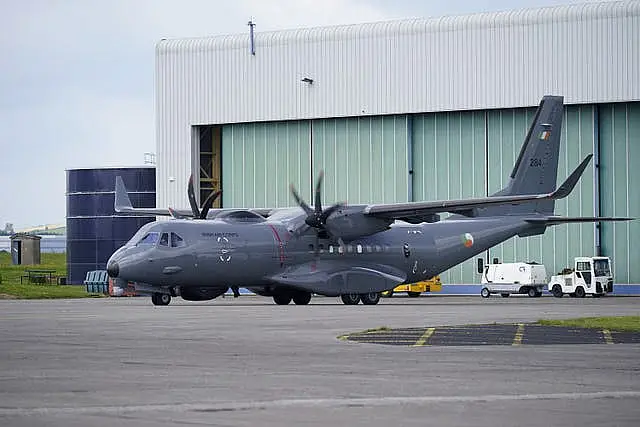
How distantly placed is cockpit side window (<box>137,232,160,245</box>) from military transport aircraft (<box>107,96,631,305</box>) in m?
0.03

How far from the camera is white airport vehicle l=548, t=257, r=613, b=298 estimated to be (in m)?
54.5

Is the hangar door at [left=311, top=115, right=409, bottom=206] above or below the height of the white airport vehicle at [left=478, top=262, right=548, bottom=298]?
above

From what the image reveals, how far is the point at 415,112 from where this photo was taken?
200ft

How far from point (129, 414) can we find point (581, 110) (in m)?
49.7

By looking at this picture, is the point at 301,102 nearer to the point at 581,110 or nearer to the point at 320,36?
the point at 320,36

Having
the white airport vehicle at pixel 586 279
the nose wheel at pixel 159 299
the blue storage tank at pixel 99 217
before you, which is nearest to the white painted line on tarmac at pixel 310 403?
the nose wheel at pixel 159 299

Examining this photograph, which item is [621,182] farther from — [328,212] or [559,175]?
[328,212]

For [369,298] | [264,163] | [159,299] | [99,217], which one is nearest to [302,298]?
[369,298]

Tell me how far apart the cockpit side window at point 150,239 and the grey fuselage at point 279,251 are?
188mm

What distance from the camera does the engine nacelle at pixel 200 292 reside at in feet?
135

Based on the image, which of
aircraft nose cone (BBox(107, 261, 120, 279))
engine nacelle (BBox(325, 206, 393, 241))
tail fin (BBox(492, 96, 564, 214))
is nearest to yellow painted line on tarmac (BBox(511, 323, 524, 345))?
aircraft nose cone (BBox(107, 261, 120, 279))

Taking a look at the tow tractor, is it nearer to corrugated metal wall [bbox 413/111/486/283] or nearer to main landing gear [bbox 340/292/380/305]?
corrugated metal wall [bbox 413/111/486/283]

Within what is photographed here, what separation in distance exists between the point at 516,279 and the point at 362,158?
11.3 metres

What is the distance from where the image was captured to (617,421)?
10414 millimetres
